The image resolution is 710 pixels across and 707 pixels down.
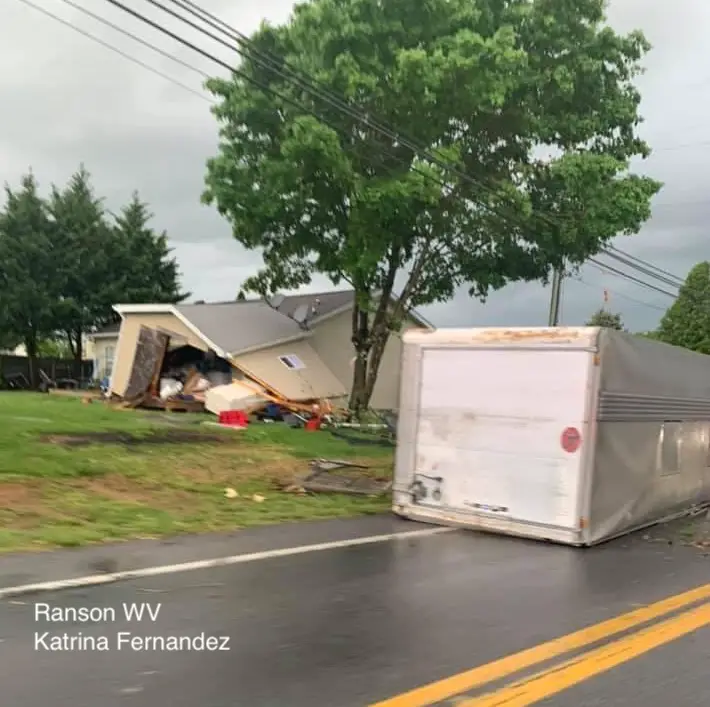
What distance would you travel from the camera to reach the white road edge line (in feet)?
19.6

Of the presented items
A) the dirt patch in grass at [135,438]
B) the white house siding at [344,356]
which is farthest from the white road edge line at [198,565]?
the white house siding at [344,356]

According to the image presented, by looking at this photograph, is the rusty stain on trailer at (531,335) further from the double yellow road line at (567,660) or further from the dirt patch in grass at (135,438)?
the dirt patch in grass at (135,438)

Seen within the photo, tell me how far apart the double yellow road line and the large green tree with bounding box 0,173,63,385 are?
35.9 meters

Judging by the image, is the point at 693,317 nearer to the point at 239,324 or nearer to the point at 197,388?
the point at 239,324

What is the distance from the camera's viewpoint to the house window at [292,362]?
27906 mm

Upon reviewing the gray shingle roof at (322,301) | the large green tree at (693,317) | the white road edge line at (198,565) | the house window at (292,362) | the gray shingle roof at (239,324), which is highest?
the large green tree at (693,317)

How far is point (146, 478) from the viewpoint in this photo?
1173cm

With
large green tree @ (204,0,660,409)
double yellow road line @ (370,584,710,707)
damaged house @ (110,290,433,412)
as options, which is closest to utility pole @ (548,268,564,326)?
large green tree @ (204,0,660,409)

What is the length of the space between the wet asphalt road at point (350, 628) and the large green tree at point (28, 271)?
110 feet

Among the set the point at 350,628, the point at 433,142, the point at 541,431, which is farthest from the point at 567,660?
the point at 433,142

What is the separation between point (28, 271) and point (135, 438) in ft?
83.1

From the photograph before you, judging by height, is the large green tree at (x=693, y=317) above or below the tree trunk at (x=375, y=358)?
above

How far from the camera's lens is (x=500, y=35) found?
20172 millimetres

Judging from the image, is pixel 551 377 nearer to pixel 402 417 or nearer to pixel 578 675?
pixel 402 417
